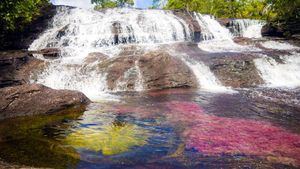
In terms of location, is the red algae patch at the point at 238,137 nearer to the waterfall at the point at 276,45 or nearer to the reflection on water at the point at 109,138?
the reflection on water at the point at 109,138

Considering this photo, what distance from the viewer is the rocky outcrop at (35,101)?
13273mm

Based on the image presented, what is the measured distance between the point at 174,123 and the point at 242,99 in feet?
18.8

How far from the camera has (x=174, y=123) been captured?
11.7 metres

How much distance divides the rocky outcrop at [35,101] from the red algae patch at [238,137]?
4.67 m

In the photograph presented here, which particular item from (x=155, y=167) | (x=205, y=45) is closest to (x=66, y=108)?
(x=155, y=167)

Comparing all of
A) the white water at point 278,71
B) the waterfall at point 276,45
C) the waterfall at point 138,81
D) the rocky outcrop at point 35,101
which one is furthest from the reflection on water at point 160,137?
the waterfall at point 276,45

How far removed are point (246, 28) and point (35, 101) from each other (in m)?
28.6

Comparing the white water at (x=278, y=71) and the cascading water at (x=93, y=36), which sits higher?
the cascading water at (x=93, y=36)

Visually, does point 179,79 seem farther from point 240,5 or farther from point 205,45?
point 240,5

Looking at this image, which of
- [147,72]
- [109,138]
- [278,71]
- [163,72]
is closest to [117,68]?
[147,72]

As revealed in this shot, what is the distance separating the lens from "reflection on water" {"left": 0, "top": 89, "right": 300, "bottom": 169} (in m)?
8.23

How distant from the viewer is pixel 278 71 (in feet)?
71.7

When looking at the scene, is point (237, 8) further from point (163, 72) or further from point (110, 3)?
point (163, 72)

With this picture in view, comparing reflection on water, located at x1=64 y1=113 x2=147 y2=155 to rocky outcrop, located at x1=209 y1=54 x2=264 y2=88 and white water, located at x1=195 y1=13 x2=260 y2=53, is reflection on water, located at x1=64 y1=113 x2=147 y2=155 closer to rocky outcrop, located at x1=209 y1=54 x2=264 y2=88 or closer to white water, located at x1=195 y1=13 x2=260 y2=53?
rocky outcrop, located at x1=209 y1=54 x2=264 y2=88
